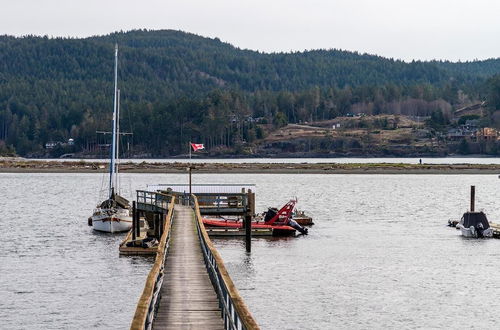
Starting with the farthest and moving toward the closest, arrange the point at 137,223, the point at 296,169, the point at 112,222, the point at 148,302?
1. the point at 296,169
2. the point at 112,222
3. the point at 137,223
4. the point at 148,302

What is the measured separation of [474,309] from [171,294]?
54.0 feet

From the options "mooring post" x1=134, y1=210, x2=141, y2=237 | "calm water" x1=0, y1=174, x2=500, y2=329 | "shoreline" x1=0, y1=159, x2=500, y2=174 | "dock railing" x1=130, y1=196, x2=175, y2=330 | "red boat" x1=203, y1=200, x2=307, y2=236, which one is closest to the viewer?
"dock railing" x1=130, y1=196, x2=175, y2=330

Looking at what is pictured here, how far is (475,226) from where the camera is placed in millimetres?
61344

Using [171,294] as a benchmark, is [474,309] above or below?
below

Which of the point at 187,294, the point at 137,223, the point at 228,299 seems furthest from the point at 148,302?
the point at 137,223

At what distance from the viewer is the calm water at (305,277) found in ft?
113

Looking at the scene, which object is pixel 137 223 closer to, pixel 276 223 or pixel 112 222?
pixel 112 222

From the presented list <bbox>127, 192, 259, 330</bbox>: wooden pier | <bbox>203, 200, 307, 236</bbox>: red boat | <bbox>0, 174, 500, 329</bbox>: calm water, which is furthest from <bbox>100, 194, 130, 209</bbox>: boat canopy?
<bbox>127, 192, 259, 330</bbox>: wooden pier

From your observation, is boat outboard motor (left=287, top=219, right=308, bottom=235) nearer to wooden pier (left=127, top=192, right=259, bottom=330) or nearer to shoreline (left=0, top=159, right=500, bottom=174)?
wooden pier (left=127, top=192, right=259, bottom=330)

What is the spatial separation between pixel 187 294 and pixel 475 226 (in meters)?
39.9

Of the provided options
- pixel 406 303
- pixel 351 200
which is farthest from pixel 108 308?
pixel 351 200

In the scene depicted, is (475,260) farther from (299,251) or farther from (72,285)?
(72,285)

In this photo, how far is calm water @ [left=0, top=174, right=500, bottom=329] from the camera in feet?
113

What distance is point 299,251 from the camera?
176 feet
